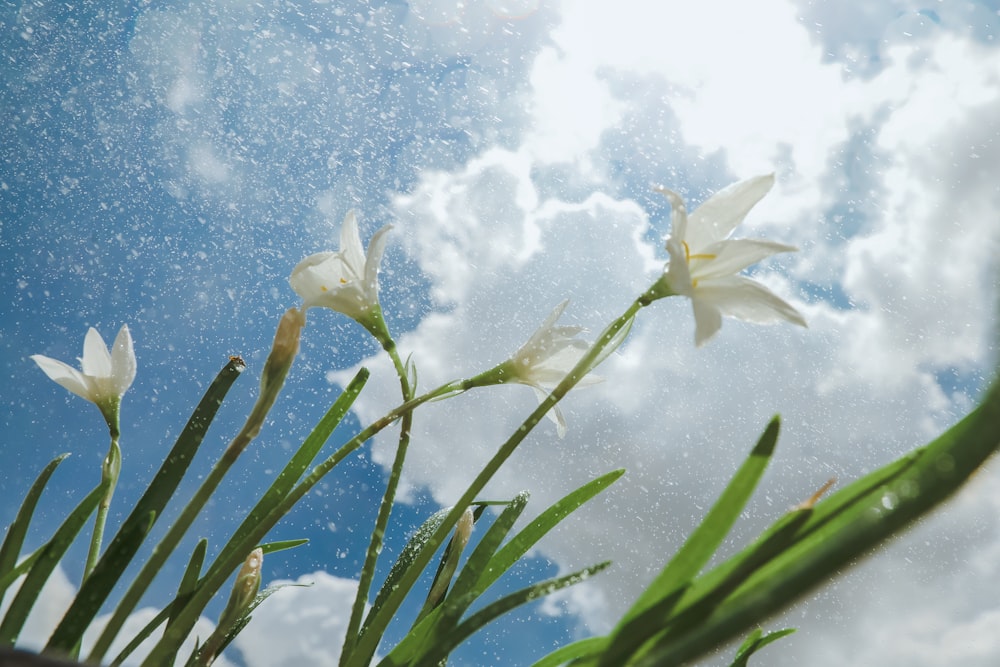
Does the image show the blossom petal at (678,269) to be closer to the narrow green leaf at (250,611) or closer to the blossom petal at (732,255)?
the blossom petal at (732,255)

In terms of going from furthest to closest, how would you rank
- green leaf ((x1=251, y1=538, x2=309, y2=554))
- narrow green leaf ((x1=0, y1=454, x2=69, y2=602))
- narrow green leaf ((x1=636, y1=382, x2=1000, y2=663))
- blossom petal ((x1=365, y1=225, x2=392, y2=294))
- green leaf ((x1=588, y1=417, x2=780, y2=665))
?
green leaf ((x1=251, y1=538, x2=309, y2=554)) < narrow green leaf ((x1=0, y1=454, x2=69, y2=602)) < blossom petal ((x1=365, y1=225, x2=392, y2=294)) < green leaf ((x1=588, y1=417, x2=780, y2=665)) < narrow green leaf ((x1=636, y1=382, x2=1000, y2=663))

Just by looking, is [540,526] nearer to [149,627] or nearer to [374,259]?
[374,259]

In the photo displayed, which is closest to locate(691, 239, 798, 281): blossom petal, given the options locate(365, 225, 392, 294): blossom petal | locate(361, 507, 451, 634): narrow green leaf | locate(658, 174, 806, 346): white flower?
locate(658, 174, 806, 346): white flower

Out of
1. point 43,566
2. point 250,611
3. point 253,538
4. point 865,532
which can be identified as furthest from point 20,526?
point 865,532

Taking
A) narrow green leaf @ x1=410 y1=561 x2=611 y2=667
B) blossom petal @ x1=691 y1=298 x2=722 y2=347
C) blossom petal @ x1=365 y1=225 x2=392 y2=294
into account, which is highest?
blossom petal @ x1=365 y1=225 x2=392 y2=294

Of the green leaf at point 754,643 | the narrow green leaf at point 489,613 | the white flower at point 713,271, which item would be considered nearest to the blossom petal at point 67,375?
the narrow green leaf at point 489,613

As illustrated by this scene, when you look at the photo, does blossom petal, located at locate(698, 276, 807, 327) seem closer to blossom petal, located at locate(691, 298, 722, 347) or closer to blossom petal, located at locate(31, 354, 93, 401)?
blossom petal, located at locate(691, 298, 722, 347)

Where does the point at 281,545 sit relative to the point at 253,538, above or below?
above
